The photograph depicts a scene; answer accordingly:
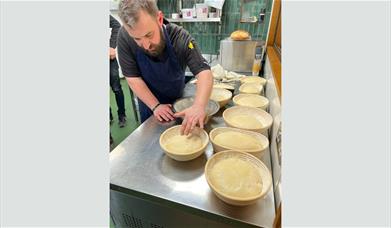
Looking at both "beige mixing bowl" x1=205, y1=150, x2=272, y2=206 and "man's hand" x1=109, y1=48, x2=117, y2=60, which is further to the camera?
"man's hand" x1=109, y1=48, x2=117, y2=60

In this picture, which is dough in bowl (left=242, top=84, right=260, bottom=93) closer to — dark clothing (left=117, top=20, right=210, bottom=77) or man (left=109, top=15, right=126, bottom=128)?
dark clothing (left=117, top=20, right=210, bottom=77)

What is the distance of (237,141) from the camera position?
97cm

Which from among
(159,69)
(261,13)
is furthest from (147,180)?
(261,13)

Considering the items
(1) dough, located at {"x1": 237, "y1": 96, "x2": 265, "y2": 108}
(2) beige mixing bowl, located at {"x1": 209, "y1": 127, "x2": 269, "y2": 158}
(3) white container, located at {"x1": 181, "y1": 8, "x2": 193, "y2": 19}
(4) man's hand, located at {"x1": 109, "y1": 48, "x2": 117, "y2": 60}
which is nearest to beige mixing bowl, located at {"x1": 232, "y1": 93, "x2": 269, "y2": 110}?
(1) dough, located at {"x1": 237, "y1": 96, "x2": 265, "y2": 108}

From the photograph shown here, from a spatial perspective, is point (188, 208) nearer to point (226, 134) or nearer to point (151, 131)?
point (226, 134)

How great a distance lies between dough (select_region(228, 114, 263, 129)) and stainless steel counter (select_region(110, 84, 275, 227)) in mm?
181

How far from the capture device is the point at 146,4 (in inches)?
40.0

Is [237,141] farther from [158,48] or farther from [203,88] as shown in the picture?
[158,48]

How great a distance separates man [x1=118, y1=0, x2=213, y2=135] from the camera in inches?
42.3

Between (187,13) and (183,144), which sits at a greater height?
(187,13)

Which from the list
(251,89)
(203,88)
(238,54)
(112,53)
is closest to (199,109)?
(203,88)

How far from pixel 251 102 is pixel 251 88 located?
34 centimetres

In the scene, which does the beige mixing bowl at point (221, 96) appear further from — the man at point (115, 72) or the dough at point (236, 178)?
the man at point (115, 72)

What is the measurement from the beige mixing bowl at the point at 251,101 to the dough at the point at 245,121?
0.58ft
